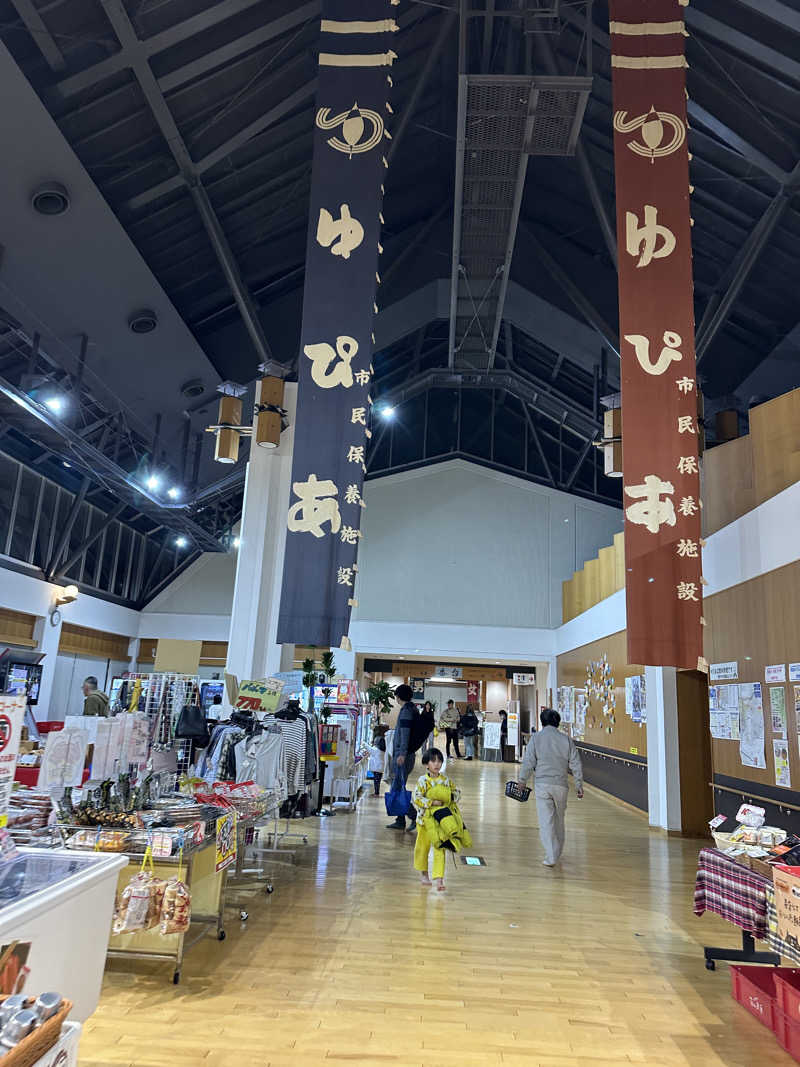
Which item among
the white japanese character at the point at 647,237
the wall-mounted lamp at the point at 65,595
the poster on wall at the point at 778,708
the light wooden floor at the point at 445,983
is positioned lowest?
the light wooden floor at the point at 445,983

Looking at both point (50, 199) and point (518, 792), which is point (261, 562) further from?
point (50, 199)

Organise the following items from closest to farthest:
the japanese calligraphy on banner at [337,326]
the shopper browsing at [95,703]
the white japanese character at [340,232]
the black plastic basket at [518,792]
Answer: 1. the japanese calligraphy on banner at [337,326]
2. the white japanese character at [340,232]
3. the black plastic basket at [518,792]
4. the shopper browsing at [95,703]

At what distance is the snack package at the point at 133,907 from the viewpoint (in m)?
3.35

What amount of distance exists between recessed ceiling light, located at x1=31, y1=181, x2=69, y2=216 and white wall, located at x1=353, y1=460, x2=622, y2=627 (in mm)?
10273

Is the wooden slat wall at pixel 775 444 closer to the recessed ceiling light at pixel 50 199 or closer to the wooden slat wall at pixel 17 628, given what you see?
the recessed ceiling light at pixel 50 199

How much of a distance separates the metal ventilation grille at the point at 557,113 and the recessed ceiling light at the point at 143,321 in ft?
16.9

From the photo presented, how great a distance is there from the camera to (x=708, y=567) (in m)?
7.30

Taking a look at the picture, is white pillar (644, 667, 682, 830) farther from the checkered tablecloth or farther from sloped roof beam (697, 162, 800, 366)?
the checkered tablecloth

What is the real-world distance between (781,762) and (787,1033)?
8.62 feet

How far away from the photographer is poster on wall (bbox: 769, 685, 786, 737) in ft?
17.7

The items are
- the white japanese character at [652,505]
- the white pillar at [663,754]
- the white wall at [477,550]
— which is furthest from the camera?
the white wall at [477,550]

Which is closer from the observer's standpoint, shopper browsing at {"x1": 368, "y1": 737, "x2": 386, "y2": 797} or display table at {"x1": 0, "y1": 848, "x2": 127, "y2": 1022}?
display table at {"x1": 0, "y1": 848, "x2": 127, "y2": 1022}

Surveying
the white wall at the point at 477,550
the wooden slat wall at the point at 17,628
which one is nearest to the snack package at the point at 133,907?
the wooden slat wall at the point at 17,628

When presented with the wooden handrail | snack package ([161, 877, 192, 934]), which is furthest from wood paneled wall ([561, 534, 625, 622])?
snack package ([161, 877, 192, 934])
